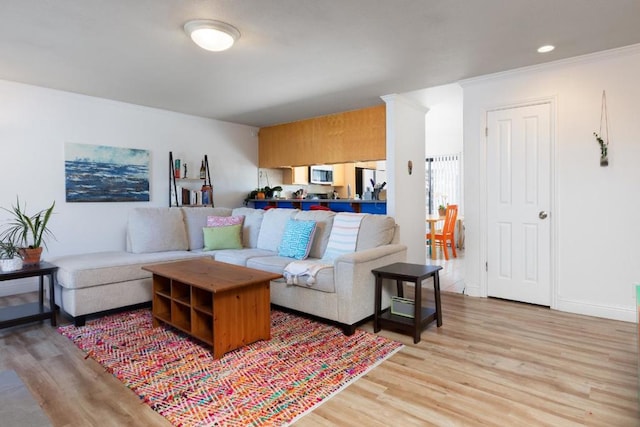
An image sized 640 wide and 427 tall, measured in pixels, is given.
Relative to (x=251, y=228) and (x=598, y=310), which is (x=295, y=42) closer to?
(x=251, y=228)

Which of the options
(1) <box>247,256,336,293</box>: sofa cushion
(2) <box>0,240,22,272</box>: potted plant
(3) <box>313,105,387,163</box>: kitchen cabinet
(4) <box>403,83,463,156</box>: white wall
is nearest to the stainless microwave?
(3) <box>313,105,387,163</box>: kitchen cabinet

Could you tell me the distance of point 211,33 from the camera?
2609mm

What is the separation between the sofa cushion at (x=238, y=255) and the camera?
3.67 m

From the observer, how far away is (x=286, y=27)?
2.64m

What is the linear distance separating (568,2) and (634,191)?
5.80 ft

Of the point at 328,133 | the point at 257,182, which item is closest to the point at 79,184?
the point at 257,182

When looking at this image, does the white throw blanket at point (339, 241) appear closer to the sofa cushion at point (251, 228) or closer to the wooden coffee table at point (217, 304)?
the wooden coffee table at point (217, 304)

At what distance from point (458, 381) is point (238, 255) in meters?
2.39

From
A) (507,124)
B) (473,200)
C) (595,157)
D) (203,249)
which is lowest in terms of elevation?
(203,249)

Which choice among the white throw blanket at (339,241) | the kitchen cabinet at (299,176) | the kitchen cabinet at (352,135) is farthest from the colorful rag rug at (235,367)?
the kitchen cabinet at (299,176)

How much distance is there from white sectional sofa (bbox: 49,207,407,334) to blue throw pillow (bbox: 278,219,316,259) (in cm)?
10

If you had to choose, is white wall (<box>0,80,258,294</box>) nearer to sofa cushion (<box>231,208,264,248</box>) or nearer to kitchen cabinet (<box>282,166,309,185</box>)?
kitchen cabinet (<box>282,166,309,185</box>)

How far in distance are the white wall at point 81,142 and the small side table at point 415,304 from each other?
3.66 meters

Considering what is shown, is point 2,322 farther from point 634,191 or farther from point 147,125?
point 634,191
